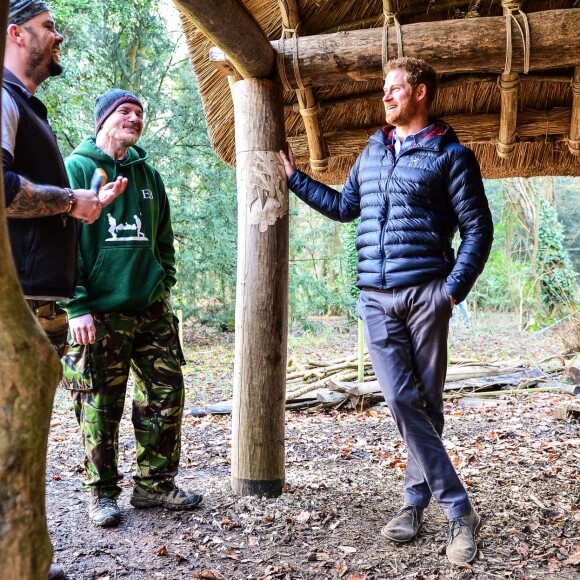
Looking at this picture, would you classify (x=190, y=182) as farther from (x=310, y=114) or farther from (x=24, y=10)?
(x=24, y=10)

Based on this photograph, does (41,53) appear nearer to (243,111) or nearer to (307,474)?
(243,111)

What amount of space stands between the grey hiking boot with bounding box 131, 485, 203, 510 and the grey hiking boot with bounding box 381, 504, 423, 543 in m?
1.09

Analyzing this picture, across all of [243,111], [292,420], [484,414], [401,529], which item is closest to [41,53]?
[243,111]

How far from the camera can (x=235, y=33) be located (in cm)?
324

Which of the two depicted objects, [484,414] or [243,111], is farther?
[484,414]

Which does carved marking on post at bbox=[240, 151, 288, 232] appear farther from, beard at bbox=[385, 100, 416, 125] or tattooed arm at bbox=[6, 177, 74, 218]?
tattooed arm at bbox=[6, 177, 74, 218]

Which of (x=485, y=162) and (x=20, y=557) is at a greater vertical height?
(x=485, y=162)

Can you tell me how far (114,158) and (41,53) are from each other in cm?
85

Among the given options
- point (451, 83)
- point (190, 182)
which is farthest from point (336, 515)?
point (190, 182)

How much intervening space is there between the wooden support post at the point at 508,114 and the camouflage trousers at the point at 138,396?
2514 millimetres

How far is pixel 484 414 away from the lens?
6664 millimetres

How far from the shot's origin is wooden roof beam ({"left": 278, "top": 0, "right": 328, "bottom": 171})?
3.88m

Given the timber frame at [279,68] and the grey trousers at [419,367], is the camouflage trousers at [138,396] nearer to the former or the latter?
the timber frame at [279,68]

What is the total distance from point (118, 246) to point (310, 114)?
1.69 m
